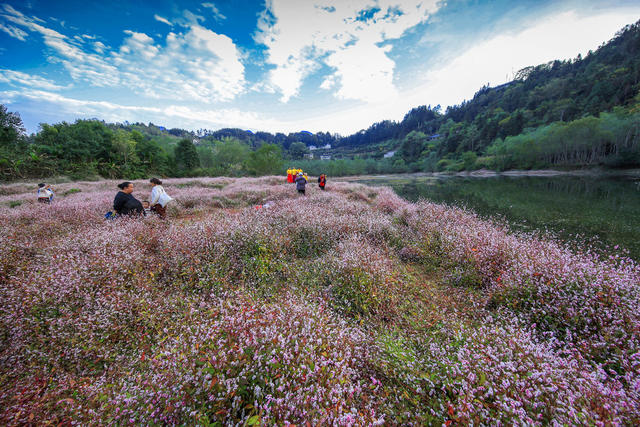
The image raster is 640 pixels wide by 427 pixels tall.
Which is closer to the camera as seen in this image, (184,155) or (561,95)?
(184,155)

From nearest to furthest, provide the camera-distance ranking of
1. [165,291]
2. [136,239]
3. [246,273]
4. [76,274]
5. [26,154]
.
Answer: [76,274] → [165,291] → [246,273] → [136,239] → [26,154]

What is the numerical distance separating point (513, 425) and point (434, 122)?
7251 inches

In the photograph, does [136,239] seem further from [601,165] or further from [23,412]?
[601,165]

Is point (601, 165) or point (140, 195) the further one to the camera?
point (601, 165)

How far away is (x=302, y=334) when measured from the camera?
8.52 feet

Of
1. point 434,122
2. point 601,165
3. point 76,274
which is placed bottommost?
point 601,165

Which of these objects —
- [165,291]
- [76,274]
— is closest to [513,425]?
[165,291]

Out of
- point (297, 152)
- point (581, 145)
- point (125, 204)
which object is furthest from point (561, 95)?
point (125, 204)

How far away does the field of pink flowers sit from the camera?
6.45 ft

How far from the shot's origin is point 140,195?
50.6ft

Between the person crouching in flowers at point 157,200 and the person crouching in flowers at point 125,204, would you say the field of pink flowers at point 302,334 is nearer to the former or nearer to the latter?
the person crouching in flowers at point 125,204

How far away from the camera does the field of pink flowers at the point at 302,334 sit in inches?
77.4

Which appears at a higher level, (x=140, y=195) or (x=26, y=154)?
(x=26, y=154)

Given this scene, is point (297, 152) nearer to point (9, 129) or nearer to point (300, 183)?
point (9, 129)
